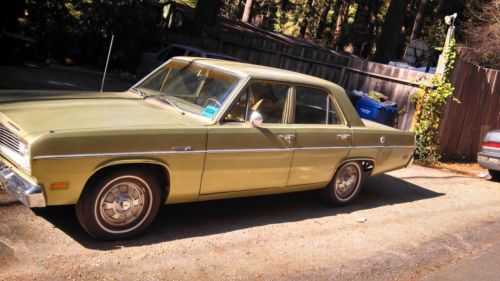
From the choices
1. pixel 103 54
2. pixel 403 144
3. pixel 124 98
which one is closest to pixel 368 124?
pixel 403 144

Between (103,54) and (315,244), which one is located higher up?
(103,54)

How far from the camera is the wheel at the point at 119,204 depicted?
433 cm

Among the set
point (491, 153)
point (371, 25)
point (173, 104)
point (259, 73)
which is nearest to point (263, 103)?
point (259, 73)

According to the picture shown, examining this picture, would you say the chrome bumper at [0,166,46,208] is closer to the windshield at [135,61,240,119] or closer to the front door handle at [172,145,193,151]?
the front door handle at [172,145,193,151]

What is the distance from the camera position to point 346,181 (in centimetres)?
673

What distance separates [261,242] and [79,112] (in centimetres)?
208

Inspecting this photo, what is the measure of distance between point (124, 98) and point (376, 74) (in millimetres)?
8810

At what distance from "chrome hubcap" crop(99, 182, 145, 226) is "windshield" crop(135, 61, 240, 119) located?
40.5 inches

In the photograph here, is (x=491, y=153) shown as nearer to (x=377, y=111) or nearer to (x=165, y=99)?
(x=377, y=111)

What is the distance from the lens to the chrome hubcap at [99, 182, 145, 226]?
4.43 meters

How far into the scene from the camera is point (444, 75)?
1095 centimetres

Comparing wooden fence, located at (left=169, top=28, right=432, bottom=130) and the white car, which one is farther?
wooden fence, located at (left=169, top=28, right=432, bottom=130)

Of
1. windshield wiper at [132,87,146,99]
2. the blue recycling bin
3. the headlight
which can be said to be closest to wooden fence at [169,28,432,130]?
the blue recycling bin

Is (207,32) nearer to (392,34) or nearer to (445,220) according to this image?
(392,34)
